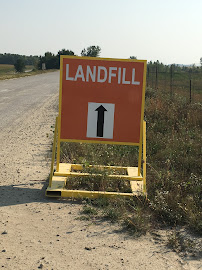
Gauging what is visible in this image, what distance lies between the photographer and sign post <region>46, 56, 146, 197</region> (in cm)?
503

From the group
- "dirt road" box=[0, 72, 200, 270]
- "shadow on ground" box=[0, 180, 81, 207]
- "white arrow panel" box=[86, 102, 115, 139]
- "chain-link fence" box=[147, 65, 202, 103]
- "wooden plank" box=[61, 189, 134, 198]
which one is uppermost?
"chain-link fence" box=[147, 65, 202, 103]

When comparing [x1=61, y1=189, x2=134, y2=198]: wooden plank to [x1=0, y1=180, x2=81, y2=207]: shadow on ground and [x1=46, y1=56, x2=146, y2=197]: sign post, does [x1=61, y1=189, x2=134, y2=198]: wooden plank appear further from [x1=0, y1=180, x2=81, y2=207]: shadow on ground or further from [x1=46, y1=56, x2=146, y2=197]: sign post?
[x1=46, y1=56, x2=146, y2=197]: sign post

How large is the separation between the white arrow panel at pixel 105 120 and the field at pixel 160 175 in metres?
0.53

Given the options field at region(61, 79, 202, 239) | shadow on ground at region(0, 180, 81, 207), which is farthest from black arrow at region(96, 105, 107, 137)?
shadow on ground at region(0, 180, 81, 207)

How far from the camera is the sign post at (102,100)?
5.03 m

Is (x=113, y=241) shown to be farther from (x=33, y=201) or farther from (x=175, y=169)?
(x=175, y=169)

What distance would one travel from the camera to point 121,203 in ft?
14.4

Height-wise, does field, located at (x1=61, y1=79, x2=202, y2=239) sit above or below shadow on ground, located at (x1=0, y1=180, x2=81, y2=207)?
above

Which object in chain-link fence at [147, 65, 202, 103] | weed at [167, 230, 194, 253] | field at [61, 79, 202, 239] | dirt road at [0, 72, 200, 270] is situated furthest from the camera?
chain-link fence at [147, 65, 202, 103]

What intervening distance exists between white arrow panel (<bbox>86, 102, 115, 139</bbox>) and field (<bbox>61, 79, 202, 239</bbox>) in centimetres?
53

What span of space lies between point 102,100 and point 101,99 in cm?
2

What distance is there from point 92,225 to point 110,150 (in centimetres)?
289

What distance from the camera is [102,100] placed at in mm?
5109

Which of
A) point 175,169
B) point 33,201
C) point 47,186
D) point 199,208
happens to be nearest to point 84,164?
point 47,186
